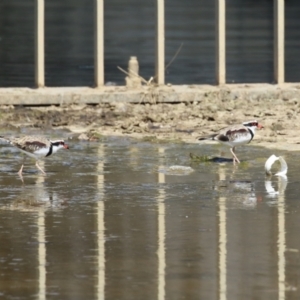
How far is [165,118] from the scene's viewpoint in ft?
64.3

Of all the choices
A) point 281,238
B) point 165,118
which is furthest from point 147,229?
point 165,118

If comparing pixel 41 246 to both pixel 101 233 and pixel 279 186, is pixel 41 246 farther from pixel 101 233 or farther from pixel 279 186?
pixel 279 186

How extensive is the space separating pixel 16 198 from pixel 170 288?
419cm

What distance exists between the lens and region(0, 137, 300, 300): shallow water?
878 centimetres

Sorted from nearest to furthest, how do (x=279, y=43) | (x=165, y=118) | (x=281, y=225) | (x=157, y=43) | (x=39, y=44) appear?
(x=281, y=225), (x=165, y=118), (x=39, y=44), (x=157, y=43), (x=279, y=43)

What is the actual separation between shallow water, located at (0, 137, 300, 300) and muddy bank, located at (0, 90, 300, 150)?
94.9 inches

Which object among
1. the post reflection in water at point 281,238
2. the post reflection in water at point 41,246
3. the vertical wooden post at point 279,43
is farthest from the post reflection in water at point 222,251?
the vertical wooden post at point 279,43

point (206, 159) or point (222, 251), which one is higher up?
point (206, 159)

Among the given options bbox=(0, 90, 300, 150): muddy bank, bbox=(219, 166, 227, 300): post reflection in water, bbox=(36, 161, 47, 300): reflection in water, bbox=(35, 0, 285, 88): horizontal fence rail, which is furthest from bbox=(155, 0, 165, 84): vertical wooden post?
bbox=(219, 166, 227, 300): post reflection in water

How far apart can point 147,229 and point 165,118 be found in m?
8.89

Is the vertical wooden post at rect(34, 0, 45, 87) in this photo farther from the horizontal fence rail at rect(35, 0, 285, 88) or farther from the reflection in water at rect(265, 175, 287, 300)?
the reflection in water at rect(265, 175, 287, 300)

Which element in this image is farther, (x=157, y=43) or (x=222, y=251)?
(x=157, y=43)

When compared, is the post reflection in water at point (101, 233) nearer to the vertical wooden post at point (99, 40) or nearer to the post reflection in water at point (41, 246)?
the post reflection in water at point (41, 246)

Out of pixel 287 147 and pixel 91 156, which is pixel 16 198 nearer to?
pixel 91 156
